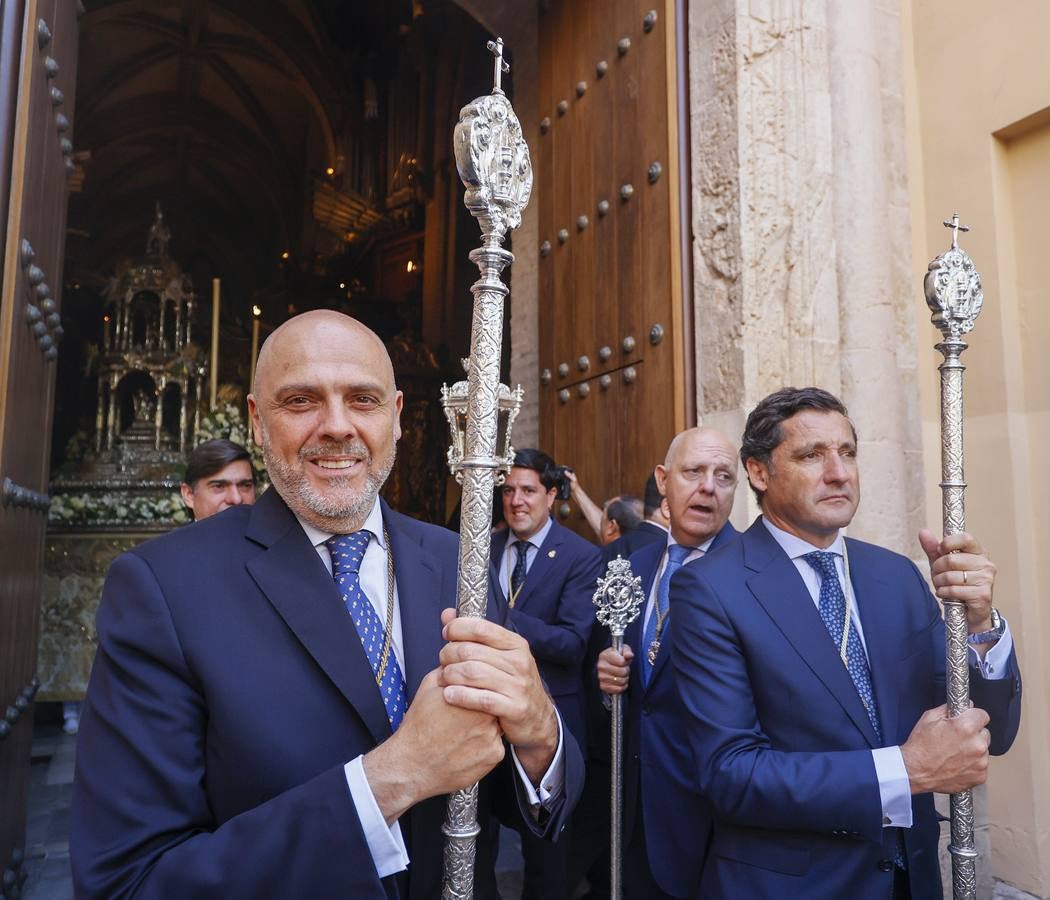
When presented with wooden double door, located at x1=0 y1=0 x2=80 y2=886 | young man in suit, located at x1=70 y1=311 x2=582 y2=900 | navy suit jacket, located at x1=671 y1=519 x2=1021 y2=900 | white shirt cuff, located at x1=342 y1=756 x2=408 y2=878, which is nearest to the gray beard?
young man in suit, located at x1=70 y1=311 x2=582 y2=900

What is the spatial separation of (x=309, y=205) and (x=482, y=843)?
15.9m

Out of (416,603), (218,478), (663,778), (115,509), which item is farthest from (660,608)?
(115,509)

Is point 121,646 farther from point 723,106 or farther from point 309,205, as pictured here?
point 309,205

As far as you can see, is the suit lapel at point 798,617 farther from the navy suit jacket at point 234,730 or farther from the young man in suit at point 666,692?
the navy suit jacket at point 234,730

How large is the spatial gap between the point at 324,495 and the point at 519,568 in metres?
2.44

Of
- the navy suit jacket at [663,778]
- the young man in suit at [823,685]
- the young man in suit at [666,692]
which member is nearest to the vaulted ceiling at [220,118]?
the young man in suit at [666,692]

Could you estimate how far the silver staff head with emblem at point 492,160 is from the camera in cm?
124

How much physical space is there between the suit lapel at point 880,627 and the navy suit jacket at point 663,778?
0.41 m

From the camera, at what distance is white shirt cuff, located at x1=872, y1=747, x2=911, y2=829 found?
179 centimetres

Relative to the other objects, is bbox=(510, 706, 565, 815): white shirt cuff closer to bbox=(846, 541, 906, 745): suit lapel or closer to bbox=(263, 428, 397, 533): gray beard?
bbox=(263, 428, 397, 533): gray beard

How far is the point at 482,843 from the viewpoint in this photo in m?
1.61

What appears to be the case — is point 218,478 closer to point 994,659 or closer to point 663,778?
point 663,778

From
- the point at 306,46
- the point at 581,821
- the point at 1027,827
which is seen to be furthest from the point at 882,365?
the point at 306,46

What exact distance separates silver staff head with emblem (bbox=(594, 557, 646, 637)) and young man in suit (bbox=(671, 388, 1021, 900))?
44 centimetres
